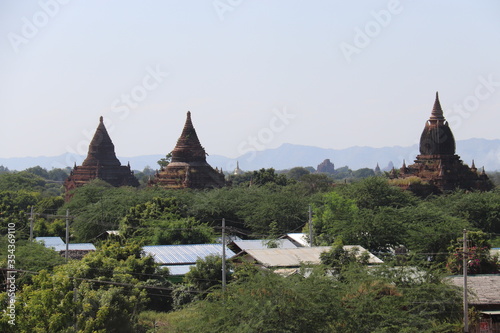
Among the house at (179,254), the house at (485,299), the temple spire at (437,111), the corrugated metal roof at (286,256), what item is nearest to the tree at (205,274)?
the corrugated metal roof at (286,256)

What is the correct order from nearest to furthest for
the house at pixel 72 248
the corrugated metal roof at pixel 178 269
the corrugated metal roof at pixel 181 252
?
the corrugated metal roof at pixel 178 269, the corrugated metal roof at pixel 181 252, the house at pixel 72 248

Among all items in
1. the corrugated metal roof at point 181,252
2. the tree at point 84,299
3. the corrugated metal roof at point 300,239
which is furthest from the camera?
the corrugated metal roof at point 300,239

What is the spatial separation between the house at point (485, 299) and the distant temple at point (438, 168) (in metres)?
40.9

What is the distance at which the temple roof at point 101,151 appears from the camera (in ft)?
299

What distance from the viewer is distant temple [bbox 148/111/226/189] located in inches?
2840

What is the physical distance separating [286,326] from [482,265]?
48.9 ft

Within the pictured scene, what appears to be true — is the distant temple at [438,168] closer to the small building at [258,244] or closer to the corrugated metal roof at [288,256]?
the small building at [258,244]

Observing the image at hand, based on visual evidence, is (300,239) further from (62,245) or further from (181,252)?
(62,245)

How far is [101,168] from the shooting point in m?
90.0

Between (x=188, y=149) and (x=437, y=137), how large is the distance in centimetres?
2021

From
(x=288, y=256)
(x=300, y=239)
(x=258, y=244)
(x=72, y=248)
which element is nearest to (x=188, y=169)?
(x=300, y=239)

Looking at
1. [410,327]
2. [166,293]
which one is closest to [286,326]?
[410,327]

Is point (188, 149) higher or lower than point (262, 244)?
higher

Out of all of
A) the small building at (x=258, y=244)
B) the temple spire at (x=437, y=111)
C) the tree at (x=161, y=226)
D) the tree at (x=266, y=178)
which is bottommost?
the small building at (x=258, y=244)
